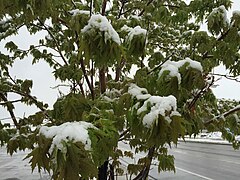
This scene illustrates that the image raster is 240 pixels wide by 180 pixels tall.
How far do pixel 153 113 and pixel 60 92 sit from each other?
1.48 meters

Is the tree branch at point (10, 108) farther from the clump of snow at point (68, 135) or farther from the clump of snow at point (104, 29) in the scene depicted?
the clump of snow at point (68, 135)

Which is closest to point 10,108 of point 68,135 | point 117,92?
point 117,92

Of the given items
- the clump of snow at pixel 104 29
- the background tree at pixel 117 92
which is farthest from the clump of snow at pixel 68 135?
the clump of snow at pixel 104 29

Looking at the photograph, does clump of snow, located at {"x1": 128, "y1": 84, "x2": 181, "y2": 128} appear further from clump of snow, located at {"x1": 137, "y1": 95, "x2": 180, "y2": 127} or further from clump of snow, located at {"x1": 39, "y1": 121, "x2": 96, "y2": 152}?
clump of snow, located at {"x1": 39, "y1": 121, "x2": 96, "y2": 152}

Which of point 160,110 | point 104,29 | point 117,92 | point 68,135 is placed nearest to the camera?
point 68,135

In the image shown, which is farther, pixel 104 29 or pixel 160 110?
pixel 104 29

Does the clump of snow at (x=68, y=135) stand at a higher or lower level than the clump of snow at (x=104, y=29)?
A: lower

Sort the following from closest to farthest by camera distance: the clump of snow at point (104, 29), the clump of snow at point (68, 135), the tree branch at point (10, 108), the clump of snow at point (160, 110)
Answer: the clump of snow at point (68, 135), the clump of snow at point (160, 110), the clump of snow at point (104, 29), the tree branch at point (10, 108)

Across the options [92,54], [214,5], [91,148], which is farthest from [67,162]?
[214,5]

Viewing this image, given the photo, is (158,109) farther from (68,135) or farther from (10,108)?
(10,108)

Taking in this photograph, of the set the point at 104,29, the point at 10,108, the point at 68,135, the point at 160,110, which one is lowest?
the point at 68,135

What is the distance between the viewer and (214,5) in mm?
2520

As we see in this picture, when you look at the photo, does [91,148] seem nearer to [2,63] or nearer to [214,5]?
[214,5]

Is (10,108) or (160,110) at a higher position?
(10,108)
